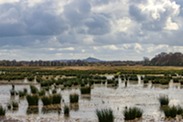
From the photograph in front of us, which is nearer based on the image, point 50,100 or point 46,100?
point 46,100

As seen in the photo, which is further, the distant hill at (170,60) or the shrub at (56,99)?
the distant hill at (170,60)

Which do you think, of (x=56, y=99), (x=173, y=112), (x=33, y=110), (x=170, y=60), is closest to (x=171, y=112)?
(x=173, y=112)

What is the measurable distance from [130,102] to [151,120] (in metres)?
8.07

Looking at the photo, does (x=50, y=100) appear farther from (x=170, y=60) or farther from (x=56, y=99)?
(x=170, y=60)

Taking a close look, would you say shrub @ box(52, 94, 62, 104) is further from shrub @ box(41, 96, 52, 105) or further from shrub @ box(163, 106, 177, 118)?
shrub @ box(163, 106, 177, 118)

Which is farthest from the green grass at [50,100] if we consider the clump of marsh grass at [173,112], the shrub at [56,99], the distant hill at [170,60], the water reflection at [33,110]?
the distant hill at [170,60]

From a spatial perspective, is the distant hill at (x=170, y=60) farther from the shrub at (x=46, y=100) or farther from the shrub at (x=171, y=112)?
the shrub at (x=171, y=112)

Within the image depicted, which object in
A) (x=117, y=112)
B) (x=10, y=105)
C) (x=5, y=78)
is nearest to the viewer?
(x=117, y=112)

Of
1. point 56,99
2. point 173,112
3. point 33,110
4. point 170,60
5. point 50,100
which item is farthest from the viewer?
point 170,60

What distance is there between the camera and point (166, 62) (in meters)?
165

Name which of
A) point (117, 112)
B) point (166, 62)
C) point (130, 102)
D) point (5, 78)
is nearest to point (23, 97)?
point (130, 102)

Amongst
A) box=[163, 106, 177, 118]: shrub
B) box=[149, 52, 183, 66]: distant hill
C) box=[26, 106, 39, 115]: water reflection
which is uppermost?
box=[149, 52, 183, 66]: distant hill

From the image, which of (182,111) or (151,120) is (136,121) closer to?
(151,120)

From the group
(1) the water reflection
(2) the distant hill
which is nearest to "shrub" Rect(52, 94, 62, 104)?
(1) the water reflection
